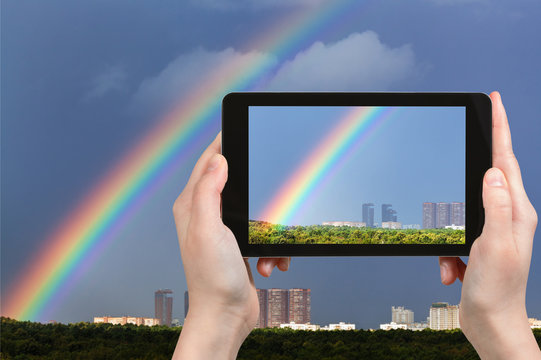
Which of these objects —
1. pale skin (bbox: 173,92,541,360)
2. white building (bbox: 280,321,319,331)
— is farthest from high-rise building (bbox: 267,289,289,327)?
pale skin (bbox: 173,92,541,360)

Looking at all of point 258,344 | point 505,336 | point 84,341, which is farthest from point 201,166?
point 84,341

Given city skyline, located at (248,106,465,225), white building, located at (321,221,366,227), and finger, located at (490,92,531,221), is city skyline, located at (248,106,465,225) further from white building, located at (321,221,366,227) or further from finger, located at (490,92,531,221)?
finger, located at (490,92,531,221)

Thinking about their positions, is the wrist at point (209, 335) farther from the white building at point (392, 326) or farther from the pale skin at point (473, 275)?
the white building at point (392, 326)

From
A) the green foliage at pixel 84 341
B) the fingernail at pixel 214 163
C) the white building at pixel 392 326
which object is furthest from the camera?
the white building at pixel 392 326

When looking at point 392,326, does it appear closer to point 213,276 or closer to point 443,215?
point 443,215

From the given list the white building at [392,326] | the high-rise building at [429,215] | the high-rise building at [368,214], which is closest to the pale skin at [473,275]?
the high-rise building at [429,215]

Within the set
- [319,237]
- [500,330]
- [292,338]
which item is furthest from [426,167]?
[292,338]

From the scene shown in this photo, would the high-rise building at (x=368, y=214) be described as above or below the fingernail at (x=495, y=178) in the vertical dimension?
below
